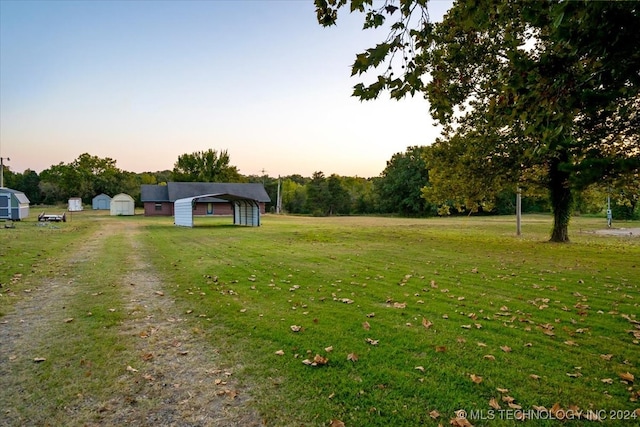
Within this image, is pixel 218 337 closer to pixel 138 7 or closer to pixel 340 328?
pixel 340 328

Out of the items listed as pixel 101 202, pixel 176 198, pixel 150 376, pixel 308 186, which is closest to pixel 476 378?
pixel 150 376

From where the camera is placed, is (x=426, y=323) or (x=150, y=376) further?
(x=426, y=323)

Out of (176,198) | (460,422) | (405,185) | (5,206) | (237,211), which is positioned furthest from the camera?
(405,185)

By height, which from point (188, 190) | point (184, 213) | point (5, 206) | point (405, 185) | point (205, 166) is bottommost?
point (184, 213)

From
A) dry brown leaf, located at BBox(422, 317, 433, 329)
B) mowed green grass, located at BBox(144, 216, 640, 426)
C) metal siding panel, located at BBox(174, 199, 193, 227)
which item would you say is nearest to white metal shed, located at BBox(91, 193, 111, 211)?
metal siding panel, located at BBox(174, 199, 193, 227)

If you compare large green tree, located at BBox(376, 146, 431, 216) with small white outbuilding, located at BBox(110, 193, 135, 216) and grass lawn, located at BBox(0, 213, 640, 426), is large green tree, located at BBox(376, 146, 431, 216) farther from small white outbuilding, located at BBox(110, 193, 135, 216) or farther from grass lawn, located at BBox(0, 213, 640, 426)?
grass lawn, located at BBox(0, 213, 640, 426)

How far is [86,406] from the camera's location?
3.00 metres

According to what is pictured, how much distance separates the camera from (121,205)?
51.3m

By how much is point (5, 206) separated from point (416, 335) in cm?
3634

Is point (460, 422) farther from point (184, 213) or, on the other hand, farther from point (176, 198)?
point (176, 198)

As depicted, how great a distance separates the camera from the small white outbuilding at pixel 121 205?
50906mm

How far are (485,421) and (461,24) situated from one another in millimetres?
4121

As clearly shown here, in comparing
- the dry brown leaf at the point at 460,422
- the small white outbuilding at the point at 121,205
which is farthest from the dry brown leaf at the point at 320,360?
the small white outbuilding at the point at 121,205

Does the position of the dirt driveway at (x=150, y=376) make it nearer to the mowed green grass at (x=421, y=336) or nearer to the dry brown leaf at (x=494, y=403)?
the mowed green grass at (x=421, y=336)
